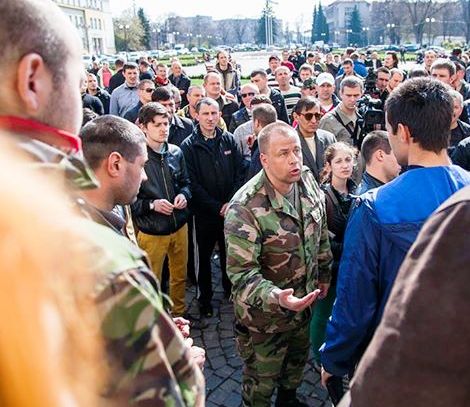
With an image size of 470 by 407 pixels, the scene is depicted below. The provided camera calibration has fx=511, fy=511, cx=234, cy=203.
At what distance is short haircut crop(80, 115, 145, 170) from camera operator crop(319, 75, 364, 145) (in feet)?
12.2

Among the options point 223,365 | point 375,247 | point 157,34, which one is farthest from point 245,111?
point 157,34

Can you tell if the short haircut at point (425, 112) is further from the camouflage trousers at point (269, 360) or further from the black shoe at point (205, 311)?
the black shoe at point (205, 311)

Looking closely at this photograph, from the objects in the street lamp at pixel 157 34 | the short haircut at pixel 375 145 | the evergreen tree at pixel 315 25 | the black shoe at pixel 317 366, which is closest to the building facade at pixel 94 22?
the street lamp at pixel 157 34

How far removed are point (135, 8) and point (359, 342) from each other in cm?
9284

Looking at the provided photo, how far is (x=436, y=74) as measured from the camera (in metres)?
6.59

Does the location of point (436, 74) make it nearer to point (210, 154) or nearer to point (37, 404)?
point (210, 154)

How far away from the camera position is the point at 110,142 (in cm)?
257

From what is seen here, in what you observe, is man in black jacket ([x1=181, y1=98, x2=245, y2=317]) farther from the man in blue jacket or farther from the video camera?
the man in blue jacket

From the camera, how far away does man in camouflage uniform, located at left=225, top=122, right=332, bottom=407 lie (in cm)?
311

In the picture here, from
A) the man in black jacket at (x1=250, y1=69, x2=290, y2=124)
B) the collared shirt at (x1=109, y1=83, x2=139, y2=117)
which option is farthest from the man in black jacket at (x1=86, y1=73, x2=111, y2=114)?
the man in black jacket at (x1=250, y1=69, x2=290, y2=124)

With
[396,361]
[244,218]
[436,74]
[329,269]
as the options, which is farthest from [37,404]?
[436,74]

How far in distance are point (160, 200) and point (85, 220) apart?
3.42 meters

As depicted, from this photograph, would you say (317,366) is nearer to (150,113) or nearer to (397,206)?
(397,206)

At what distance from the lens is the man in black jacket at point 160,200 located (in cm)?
449
